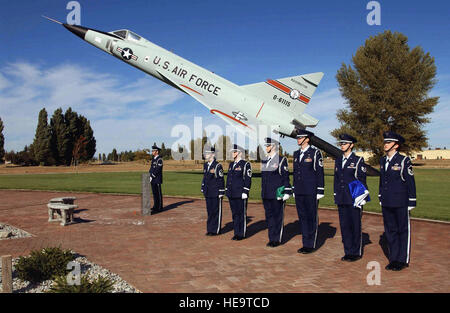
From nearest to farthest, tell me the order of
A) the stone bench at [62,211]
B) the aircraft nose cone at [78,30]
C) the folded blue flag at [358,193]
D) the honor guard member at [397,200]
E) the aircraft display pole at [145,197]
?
the honor guard member at [397,200]
the folded blue flag at [358,193]
the stone bench at [62,211]
the aircraft display pole at [145,197]
the aircraft nose cone at [78,30]

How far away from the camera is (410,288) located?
14.7 feet

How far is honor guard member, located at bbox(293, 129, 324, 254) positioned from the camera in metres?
6.27

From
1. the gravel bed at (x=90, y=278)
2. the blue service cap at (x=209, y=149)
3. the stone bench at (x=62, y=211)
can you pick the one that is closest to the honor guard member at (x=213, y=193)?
the blue service cap at (x=209, y=149)

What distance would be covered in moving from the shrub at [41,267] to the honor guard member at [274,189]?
3.79 m

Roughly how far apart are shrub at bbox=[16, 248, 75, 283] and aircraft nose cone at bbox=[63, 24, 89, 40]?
65.3 ft

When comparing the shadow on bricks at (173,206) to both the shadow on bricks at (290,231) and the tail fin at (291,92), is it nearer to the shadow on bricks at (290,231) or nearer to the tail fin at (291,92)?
the shadow on bricks at (290,231)

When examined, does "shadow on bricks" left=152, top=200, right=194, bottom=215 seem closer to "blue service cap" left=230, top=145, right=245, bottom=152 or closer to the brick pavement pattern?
the brick pavement pattern

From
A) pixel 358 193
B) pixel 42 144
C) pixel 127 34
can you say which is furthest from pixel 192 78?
pixel 42 144

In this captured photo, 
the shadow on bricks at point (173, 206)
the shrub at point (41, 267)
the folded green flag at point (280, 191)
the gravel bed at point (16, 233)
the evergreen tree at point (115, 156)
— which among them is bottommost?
the gravel bed at point (16, 233)

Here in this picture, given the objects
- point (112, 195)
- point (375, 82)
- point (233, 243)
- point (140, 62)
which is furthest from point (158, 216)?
point (375, 82)

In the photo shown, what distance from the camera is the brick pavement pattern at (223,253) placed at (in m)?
4.68

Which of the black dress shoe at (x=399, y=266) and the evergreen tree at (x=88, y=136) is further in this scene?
the evergreen tree at (x=88, y=136)
